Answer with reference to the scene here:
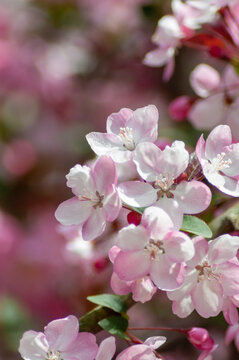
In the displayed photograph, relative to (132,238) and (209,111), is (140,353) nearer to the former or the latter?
(132,238)

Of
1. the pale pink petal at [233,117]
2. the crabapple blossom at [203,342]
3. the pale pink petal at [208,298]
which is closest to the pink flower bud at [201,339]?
the crabapple blossom at [203,342]

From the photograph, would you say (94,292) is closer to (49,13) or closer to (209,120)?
(209,120)

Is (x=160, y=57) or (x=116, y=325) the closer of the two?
(x=116, y=325)

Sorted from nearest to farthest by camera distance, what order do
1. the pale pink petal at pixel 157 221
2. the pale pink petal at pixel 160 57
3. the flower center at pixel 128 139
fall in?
the pale pink petal at pixel 157 221 → the flower center at pixel 128 139 → the pale pink petal at pixel 160 57

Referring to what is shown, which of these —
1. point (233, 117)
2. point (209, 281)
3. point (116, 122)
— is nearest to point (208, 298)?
point (209, 281)

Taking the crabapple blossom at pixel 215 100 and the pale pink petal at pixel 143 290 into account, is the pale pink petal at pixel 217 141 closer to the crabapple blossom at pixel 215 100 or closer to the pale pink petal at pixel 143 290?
the pale pink petal at pixel 143 290
